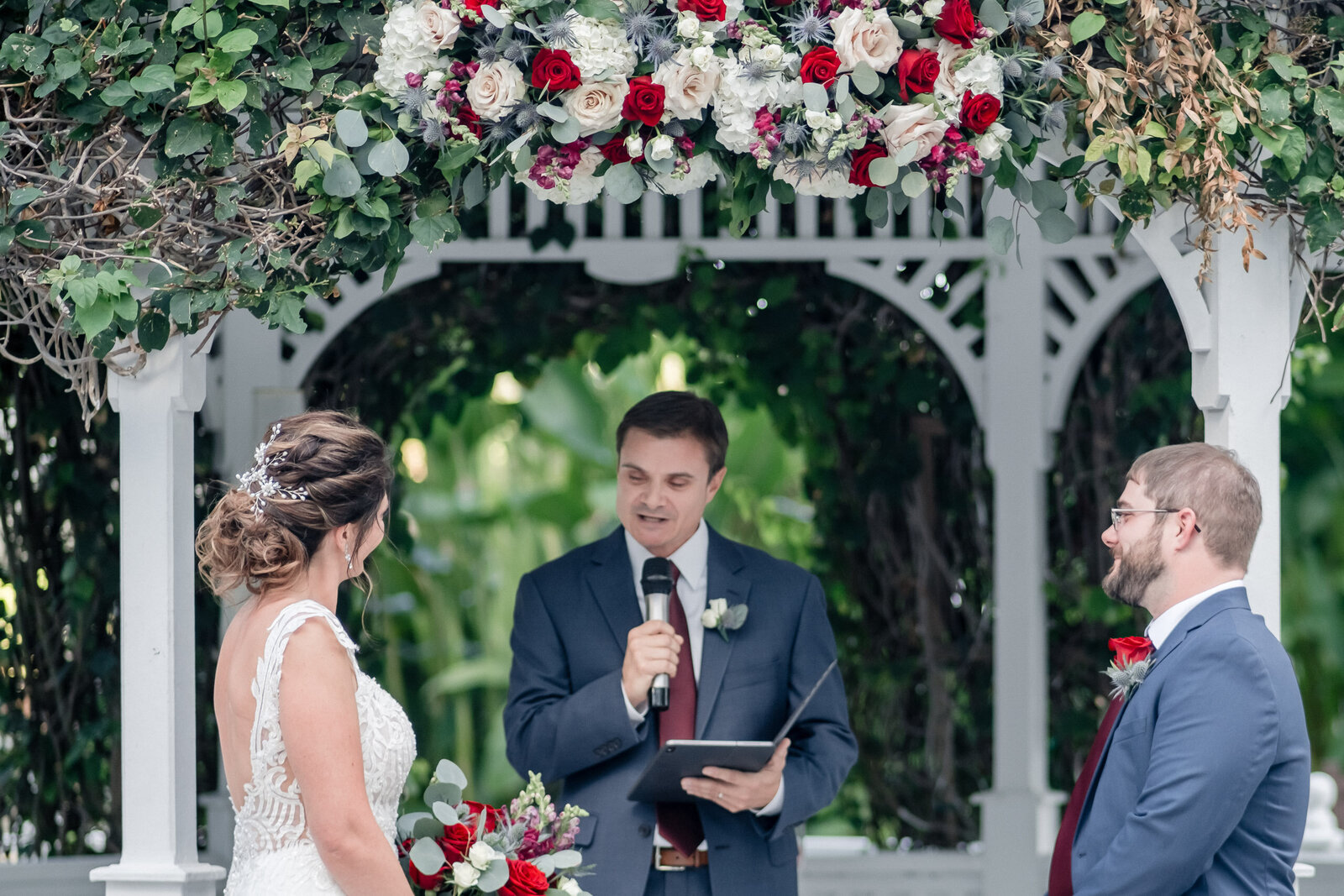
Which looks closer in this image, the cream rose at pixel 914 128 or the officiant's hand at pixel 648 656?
the cream rose at pixel 914 128

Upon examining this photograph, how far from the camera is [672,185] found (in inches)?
122

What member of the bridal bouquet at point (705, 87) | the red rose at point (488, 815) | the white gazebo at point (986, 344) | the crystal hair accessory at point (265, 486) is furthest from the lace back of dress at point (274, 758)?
the white gazebo at point (986, 344)

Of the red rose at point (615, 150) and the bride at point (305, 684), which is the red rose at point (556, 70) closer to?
the red rose at point (615, 150)

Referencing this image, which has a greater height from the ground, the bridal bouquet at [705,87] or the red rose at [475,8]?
the red rose at [475,8]

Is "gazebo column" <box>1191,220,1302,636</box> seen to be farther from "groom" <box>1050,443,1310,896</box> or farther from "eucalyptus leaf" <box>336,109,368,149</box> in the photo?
"eucalyptus leaf" <box>336,109,368,149</box>

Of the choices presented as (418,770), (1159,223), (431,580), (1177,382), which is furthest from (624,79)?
(431,580)

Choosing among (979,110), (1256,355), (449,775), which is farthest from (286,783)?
(1256,355)

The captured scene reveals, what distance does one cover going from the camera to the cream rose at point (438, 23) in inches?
116

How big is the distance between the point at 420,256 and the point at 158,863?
2339 millimetres

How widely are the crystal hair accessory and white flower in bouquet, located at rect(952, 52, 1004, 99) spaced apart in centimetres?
147

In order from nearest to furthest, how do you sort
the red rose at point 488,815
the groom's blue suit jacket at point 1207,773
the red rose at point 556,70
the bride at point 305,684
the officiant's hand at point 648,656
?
the bride at point 305,684 → the groom's blue suit jacket at point 1207,773 → the red rose at point 488,815 → the red rose at point 556,70 → the officiant's hand at point 648,656

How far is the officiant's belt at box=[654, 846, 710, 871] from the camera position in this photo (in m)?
3.36

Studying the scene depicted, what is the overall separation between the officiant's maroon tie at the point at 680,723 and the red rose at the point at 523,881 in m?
0.80

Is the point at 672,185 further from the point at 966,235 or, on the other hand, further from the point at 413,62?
the point at 966,235
